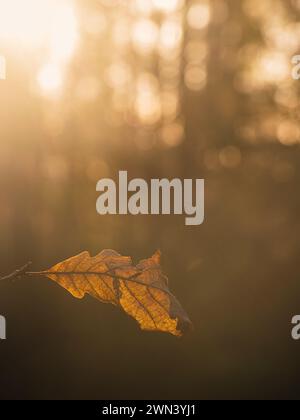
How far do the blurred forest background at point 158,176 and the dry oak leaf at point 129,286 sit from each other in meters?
5.83

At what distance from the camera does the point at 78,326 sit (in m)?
8.15

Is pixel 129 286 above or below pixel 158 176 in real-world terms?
below

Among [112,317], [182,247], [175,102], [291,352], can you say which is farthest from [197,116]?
[291,352]

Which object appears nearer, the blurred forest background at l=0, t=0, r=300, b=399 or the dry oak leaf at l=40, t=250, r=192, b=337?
the dry oak leaf at l=40, t=250, r=192, b=337

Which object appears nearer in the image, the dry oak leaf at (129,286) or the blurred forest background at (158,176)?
the dry oak leaf at (129,286)

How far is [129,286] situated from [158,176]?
9.81 meters

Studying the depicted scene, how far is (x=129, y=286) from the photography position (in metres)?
0.60

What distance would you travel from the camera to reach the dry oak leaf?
1.91ft

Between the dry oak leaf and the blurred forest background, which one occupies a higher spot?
the blurred forest background

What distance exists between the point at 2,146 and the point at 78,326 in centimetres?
402

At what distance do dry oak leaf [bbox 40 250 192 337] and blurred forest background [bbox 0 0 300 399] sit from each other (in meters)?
5.83

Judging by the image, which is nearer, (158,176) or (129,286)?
(129,286)

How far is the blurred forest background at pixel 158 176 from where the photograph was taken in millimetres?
7090

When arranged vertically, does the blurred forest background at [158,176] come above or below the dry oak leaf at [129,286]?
above
